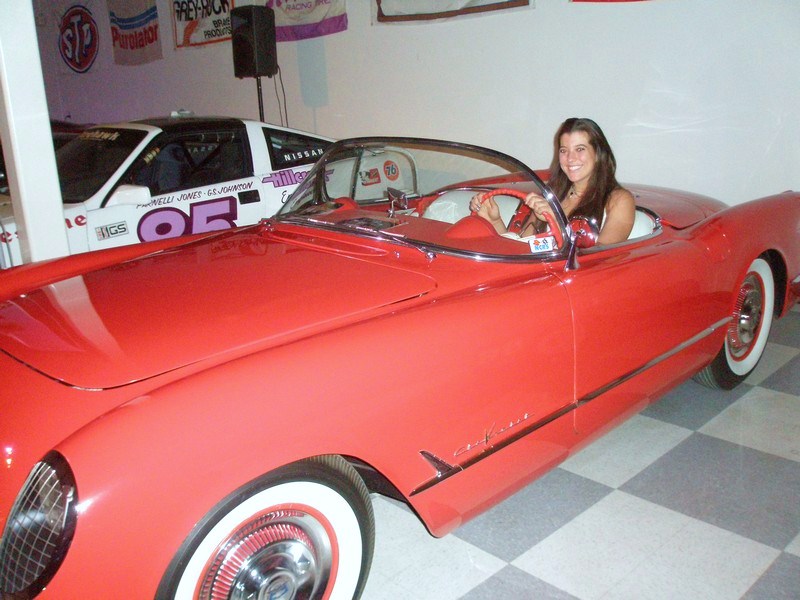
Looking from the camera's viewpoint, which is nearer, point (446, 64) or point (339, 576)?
point (339, 576)

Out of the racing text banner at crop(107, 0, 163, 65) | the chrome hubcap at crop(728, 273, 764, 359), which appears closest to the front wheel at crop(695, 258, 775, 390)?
the chrome hubcap at crop(728, 273, 764, 359)

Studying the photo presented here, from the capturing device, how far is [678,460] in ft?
8.24

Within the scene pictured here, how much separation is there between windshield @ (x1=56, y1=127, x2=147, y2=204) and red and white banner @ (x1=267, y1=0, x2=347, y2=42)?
3107 millimetres

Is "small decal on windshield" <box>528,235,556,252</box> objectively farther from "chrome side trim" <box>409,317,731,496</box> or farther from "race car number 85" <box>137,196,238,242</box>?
"race car number 85" <box>137,196,238,242</box>

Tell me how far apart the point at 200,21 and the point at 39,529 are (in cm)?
827

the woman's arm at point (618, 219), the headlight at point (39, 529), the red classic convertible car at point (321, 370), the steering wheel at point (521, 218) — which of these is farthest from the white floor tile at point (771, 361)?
the headlight at point (39, 529)

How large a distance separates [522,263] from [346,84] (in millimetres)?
5473

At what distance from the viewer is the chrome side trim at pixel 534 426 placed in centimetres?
167

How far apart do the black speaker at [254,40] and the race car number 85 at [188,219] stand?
284cm

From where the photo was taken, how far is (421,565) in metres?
1.96

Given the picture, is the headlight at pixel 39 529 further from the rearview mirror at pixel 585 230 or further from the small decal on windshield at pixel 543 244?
the rearview mirror at pixel 585 230

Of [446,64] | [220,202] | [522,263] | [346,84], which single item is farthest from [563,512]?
[346,84]

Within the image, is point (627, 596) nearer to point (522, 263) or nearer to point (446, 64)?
point (522, 263)

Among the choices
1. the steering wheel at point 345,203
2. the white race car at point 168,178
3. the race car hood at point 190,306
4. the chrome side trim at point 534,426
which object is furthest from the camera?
the white race car at point 168,178
